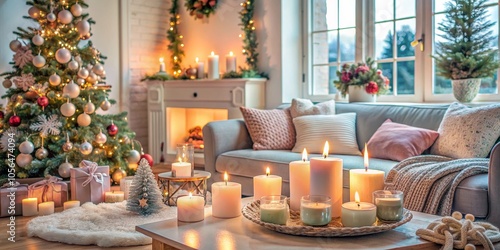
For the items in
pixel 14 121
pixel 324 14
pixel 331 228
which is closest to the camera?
pixel 331 228

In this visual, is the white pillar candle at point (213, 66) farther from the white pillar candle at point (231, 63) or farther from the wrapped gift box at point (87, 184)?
the wrapped gift box at point (87, 184)

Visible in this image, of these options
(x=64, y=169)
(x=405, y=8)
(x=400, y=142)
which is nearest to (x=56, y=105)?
(x=64, y=169)

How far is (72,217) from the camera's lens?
3404 mm

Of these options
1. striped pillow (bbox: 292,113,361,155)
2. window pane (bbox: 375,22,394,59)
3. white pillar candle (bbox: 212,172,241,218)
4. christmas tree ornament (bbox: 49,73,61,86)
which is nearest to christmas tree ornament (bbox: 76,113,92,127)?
christmas tree ornament (bbox: 49,73,61,86)

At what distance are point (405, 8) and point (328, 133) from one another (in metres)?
1.42

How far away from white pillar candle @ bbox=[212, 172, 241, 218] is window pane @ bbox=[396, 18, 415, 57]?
2.90 m

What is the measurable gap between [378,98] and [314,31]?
38.9 inches

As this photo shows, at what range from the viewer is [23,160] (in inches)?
167

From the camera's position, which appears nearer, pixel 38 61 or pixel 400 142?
pixel 400 142

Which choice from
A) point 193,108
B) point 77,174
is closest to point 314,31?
point 193,108

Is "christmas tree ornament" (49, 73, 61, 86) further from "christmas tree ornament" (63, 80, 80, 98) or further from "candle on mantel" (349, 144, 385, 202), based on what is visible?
"candle on mantel" (349, 144, 385, 202)

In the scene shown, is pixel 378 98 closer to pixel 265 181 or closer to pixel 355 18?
pixel 355 18

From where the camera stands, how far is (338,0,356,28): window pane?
5.02 meters

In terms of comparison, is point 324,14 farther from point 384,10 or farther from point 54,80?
point 54,80
